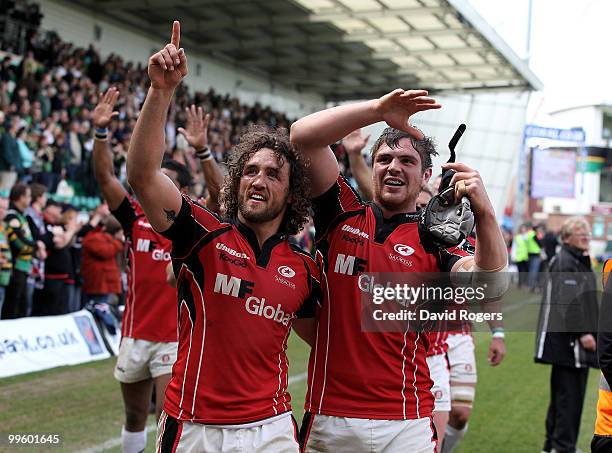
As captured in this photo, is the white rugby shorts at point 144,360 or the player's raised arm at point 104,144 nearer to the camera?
the player's raised arm at point 104,144

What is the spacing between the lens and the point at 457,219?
275cm

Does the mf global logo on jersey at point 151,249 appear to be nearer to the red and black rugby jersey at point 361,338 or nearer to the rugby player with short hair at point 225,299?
the red and black rugby jersey at point 361,338

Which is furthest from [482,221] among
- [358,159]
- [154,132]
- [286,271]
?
[358,159]

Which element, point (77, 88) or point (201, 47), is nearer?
point (77, 88)

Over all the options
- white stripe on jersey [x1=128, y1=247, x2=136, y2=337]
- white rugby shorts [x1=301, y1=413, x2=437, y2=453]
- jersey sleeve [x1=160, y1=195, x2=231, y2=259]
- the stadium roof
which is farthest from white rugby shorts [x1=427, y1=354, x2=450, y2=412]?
the stadium roof

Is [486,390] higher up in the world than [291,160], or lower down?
lower down

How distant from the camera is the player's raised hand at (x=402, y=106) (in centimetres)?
284

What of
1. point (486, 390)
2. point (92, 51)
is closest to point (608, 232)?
point (92, 51)

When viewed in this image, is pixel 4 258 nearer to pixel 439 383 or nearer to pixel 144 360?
pixel 144 360

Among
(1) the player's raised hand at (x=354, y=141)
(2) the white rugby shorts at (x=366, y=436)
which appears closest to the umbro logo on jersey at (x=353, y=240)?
(2) the white rugby shorts at (x=366, y=436)

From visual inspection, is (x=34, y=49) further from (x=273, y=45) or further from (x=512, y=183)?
(x=512, y=183)

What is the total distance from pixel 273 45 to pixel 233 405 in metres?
24.6

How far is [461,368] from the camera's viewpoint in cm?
611

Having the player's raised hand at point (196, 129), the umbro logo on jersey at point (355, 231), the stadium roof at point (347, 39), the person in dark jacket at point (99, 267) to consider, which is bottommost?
the person in dark jacket at point (99, 267)
